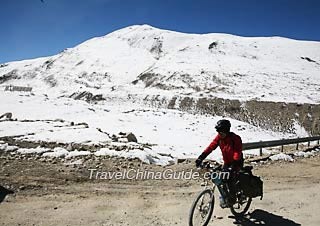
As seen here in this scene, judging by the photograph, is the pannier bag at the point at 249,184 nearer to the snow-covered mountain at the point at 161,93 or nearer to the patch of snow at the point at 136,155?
the patch of snow at the point at 136,155

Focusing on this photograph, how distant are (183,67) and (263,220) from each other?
8028 cm

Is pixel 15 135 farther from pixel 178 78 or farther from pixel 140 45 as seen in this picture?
pixel 140 45

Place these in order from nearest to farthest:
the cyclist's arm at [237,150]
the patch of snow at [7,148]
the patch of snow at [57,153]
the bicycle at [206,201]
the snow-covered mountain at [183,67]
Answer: the bicycle at [206,201]
the cyclist's arm at [237,150]
the patch of snow at [57,153]
the patch of snow at [7,148]
the snow-covered mountain at [183,67]

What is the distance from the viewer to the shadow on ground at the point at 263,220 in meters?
6.96

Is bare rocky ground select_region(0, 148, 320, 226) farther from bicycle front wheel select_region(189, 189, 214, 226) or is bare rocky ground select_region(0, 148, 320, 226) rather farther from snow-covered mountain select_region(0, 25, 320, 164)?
snow-covered mountain select_region(0, 25, 320, 164)

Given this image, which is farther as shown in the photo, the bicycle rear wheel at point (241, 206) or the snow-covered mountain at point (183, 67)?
the snow-covered mountain at point (183, 67)

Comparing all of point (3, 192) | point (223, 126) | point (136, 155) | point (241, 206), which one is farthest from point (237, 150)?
point (136, 155)

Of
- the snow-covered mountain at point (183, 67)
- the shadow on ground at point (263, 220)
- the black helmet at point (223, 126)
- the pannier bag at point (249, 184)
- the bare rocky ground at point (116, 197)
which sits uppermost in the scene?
the snow-covered mountain at point (183, 67)

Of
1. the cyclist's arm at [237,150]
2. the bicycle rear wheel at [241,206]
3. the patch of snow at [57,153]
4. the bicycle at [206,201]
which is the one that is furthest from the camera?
the patch of snow at [57,153]

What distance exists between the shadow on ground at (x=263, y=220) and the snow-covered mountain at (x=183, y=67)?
48.2 meters

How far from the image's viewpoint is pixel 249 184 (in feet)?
22.6

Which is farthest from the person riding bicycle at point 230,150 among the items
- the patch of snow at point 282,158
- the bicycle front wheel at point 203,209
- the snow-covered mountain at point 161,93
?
the patch of snow at point 282,158

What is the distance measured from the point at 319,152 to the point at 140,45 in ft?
372

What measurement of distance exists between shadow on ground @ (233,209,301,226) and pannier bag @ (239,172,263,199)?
59 centimetres
